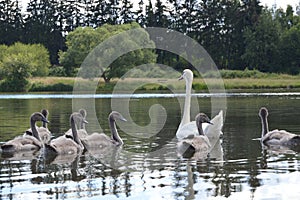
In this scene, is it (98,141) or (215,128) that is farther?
(215,128)

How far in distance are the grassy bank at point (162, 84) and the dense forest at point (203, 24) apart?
47.4ft

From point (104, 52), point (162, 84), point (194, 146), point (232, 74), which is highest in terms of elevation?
point (104, 52)

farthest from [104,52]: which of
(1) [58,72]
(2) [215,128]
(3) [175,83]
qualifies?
(2) [215,128]

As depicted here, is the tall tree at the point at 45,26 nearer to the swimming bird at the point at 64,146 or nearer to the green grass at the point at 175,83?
the green grass at the point at 175,83

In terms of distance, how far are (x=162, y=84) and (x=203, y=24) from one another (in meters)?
32.2

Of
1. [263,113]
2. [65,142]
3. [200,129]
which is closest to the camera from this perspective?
[65,142]

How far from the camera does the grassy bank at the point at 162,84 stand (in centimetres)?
6119

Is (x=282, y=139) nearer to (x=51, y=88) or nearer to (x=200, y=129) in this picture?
(x=200, y=129)

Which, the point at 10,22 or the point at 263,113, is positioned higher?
the point at 10,22

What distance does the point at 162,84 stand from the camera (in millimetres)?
61906

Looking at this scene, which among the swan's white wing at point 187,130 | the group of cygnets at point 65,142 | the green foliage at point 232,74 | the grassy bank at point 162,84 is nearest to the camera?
the group of cygnets at point 65,142

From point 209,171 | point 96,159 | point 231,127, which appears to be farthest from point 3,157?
point 231,127

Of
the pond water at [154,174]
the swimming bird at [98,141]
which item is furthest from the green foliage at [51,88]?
the swimming bird at [98,141]

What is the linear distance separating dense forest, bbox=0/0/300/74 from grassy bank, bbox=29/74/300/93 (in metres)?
14.4
